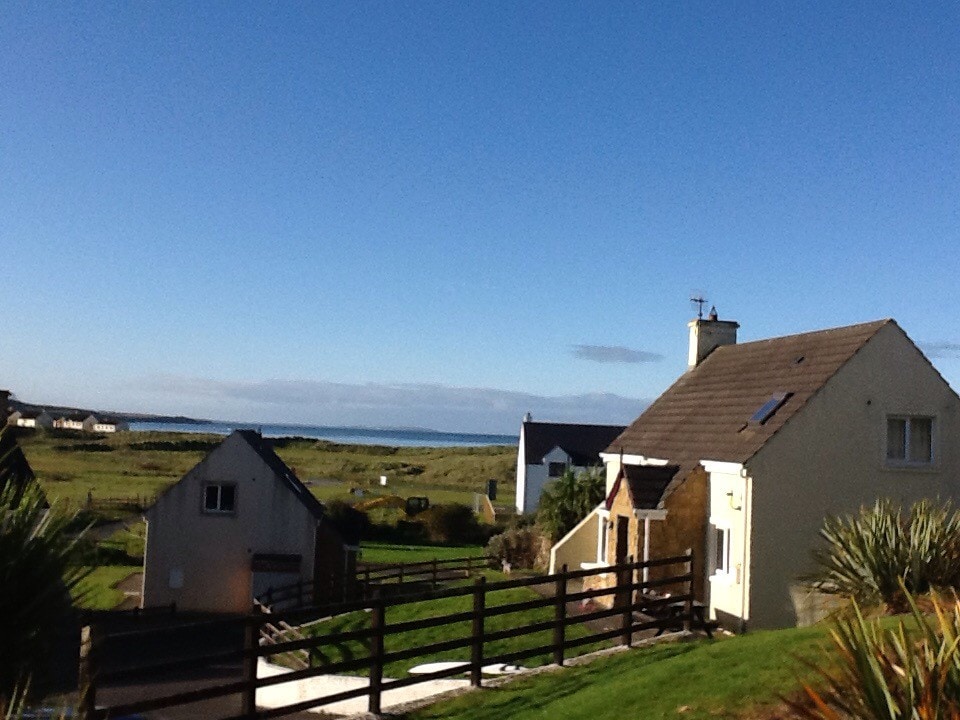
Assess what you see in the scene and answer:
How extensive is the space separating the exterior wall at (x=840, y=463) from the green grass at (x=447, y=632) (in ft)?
13.0

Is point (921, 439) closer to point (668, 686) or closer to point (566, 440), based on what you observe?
point (668, 686)

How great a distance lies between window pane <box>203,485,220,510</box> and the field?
28.2 m

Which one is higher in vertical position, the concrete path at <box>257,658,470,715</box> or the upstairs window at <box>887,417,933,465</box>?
the upstairs window at <box>887,417,933,465</box>

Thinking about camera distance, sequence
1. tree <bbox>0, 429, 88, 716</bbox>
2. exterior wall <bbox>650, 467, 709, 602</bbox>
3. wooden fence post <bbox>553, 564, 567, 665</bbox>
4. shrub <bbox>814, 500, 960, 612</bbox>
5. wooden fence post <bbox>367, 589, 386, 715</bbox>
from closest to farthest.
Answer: tree <bbox>0, 429, 88, 716</bbox> → wooden fence post <bbox>367, 589, 386, 715</bbox> → wooden fence post <bbox>553, 564, 567, 665</bbox> → shrub <bbox>814, 500, 960, 612</bbox> → exterior wall <bbox>650, 467, 709, 602</bbox>

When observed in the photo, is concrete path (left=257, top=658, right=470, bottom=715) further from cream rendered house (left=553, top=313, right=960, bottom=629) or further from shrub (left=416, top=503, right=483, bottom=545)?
shrub (left=416, top=503, right=483, bottom=545)

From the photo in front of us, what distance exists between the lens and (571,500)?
34.1m

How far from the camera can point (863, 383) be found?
19828 millimetres

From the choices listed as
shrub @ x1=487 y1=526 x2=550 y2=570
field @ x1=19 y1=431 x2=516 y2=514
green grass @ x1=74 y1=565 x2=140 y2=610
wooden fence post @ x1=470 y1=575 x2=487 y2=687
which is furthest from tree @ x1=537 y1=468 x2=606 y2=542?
field @ x1=19 y1=431 x2=516 y2=514

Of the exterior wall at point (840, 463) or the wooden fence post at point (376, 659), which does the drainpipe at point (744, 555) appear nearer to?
the exterior wall at point (840, 463)

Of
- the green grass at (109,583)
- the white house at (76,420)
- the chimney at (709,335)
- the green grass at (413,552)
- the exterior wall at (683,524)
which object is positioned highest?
the chimney at (709,335)

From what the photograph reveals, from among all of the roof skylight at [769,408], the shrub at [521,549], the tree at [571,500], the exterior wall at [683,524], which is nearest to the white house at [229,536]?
the shrub at [521,549]

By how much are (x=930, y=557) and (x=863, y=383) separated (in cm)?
686

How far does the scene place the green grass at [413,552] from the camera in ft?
145

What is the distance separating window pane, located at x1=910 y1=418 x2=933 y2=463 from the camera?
66.2ft
